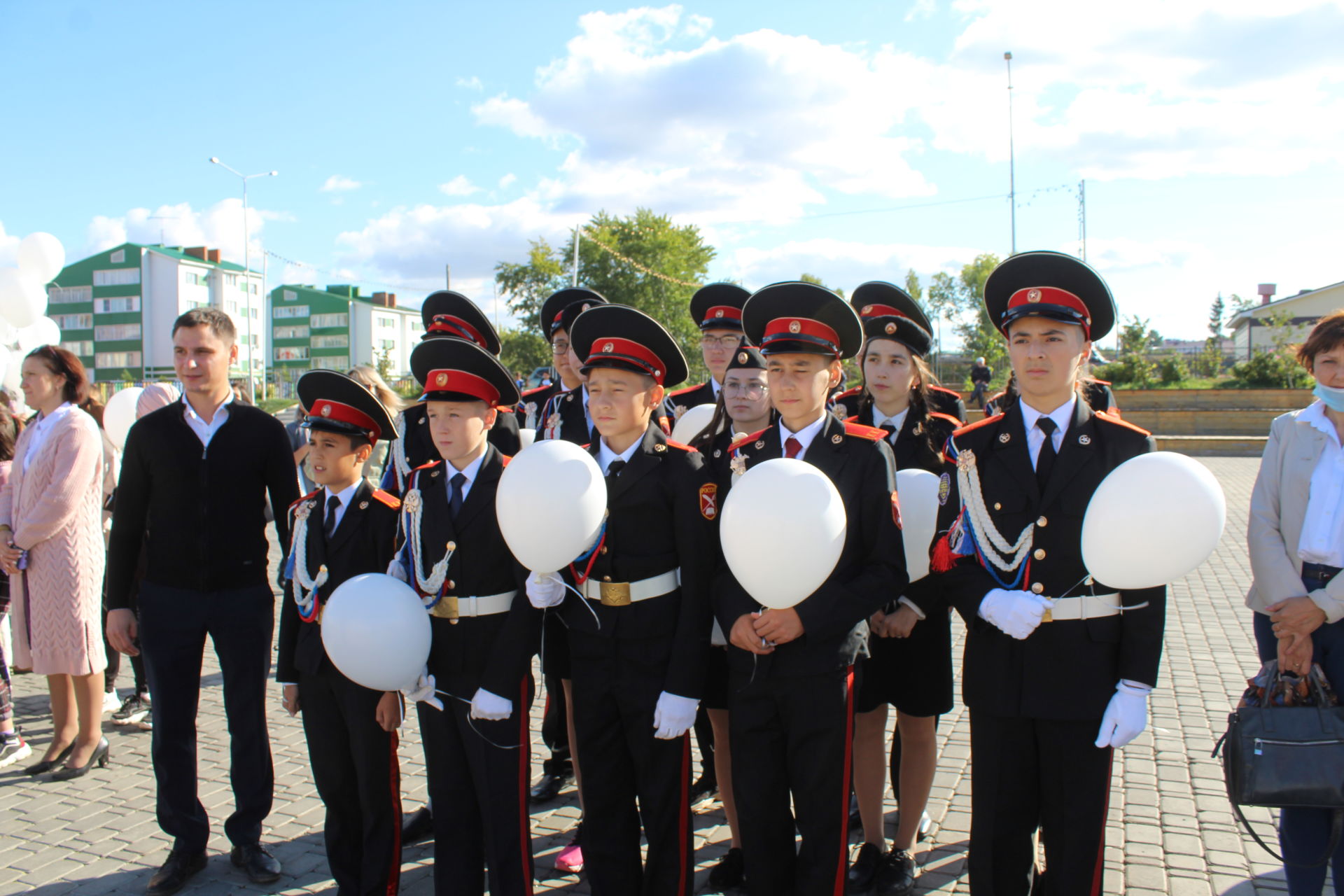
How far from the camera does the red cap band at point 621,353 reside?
126 inches

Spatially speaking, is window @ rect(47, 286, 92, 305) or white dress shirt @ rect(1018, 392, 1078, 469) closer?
white dress shirt @ rect(1018, 392, 1078, 469)

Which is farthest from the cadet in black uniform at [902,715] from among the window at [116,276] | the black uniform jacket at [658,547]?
the window at [116,276]

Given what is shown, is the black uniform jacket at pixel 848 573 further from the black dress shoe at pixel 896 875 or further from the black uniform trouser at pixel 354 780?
the black uniform trouser at pixel 354 780

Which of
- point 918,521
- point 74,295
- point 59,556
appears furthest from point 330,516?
point 74,295

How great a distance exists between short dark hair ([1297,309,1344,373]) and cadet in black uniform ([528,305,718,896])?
86.0 inches

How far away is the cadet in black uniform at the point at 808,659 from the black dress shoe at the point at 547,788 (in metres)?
1.73

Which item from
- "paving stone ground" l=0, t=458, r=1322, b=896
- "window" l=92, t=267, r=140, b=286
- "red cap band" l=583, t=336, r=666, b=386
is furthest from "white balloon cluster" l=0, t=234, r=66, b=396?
"window" l=92, t=267, r=140, b=286

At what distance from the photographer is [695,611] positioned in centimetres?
304

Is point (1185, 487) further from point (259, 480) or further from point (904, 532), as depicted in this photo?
point (259, 480)

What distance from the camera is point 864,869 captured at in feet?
11.6

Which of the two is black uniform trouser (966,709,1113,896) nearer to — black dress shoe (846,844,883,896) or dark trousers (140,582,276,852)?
black dress shoe (846,844,883,896)

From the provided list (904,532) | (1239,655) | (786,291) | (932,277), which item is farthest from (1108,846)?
(932,277)

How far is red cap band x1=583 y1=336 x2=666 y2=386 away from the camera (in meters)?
3.21

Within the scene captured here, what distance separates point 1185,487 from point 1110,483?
0.62 feet
